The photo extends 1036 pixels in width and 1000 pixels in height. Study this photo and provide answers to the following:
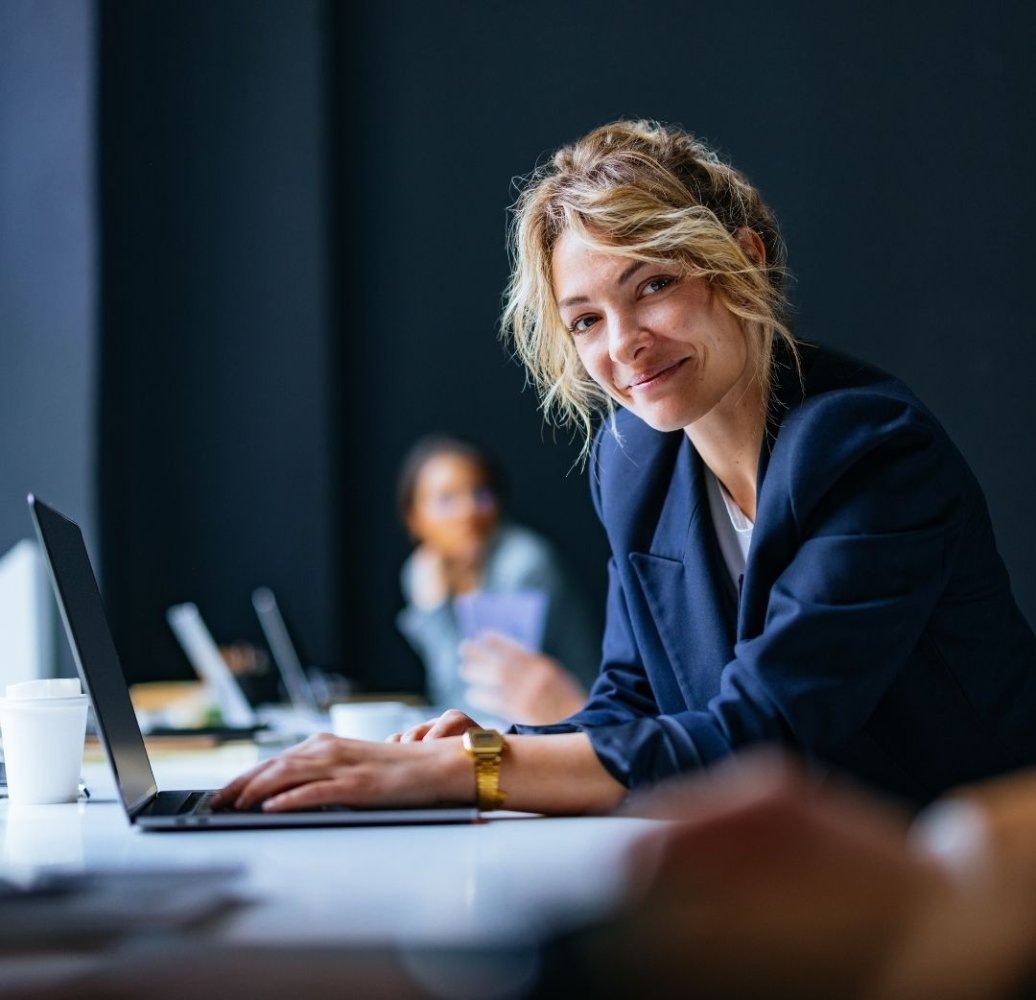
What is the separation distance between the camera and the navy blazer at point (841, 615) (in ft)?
3.79

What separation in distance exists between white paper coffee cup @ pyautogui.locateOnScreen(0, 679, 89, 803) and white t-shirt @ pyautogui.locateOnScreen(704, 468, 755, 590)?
709mm

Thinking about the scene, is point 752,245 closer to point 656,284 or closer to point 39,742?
point 656,284

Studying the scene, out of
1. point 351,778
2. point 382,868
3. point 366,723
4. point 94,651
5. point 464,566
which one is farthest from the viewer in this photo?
point 464,566

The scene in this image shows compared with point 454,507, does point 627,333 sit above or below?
above

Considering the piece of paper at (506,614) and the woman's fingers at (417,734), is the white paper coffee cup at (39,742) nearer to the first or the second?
the woman's fingers at (417,734)

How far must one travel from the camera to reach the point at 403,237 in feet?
18.7

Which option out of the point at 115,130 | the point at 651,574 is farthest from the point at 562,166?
the point at 115,130

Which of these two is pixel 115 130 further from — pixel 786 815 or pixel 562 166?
pixel 786 815

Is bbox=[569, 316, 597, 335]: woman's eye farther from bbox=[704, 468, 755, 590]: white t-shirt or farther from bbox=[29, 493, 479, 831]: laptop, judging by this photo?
bbox=[29, 493, 479, 831]: laptop

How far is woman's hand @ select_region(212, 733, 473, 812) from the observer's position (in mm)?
1084

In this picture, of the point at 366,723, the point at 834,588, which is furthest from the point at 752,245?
the point at 366,723

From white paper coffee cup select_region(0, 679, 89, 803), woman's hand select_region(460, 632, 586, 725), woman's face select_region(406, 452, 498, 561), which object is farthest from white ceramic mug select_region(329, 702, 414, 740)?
woman's face select_region(406, 452, 498, 561)

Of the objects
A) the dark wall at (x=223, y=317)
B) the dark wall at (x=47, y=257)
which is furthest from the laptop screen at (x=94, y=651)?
the dark wall at (x=223, y=317)

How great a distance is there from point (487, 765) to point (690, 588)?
405 mm
